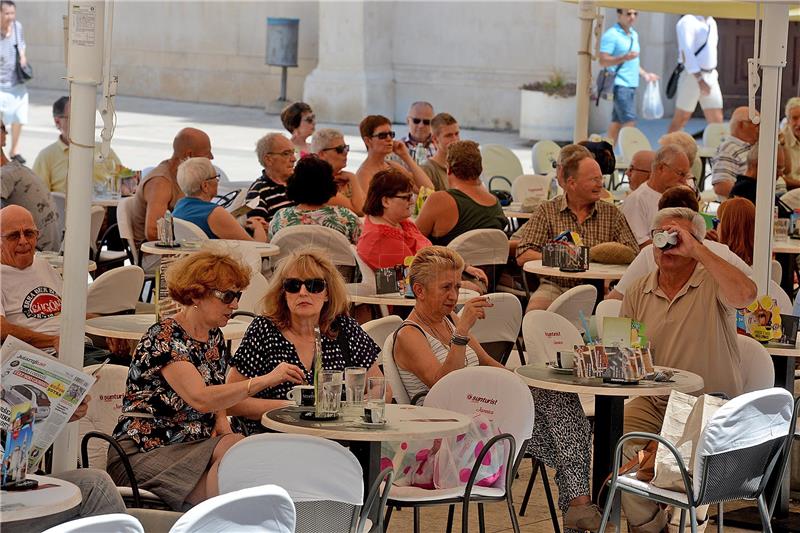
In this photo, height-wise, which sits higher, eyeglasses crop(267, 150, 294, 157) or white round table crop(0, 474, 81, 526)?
eyeglasses crop(267, 150, 294, 157)

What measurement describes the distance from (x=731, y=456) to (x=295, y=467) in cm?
166

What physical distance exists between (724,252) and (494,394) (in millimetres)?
2003

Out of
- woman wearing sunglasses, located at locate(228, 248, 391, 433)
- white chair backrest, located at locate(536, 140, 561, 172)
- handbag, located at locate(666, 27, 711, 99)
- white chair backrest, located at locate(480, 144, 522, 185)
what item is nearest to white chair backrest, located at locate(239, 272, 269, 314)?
woman wearing sunglasses, located at locate(228, 248, 391, 433)

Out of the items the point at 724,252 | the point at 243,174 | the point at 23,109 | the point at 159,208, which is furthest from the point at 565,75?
the point at 724,252

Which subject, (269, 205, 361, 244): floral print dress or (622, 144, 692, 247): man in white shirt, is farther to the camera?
(622, 144, 692, 247): man in white shirt

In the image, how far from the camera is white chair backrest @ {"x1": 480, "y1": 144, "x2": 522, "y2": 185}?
13.5 metres

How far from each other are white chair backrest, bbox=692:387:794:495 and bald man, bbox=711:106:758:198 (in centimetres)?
634

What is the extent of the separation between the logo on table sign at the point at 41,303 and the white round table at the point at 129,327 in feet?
0.56

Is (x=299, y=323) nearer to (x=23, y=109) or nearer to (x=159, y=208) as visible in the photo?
(x=159, y=208)

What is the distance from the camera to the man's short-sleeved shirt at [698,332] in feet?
20.1

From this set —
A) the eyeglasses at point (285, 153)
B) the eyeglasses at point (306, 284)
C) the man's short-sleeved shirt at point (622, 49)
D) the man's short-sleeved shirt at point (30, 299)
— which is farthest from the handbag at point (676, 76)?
the eyeglasses at point (306, 284)

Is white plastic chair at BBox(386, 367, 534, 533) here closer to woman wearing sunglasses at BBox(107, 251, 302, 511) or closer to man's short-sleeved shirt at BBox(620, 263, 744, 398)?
woman wearing sunglasses at BBox(107, 251, 302, 511)

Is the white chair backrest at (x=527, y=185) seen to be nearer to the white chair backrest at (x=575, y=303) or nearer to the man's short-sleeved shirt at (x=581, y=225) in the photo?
the man's short-sleeved shirt at (x=581, y=225)

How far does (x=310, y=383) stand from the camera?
5.52m
